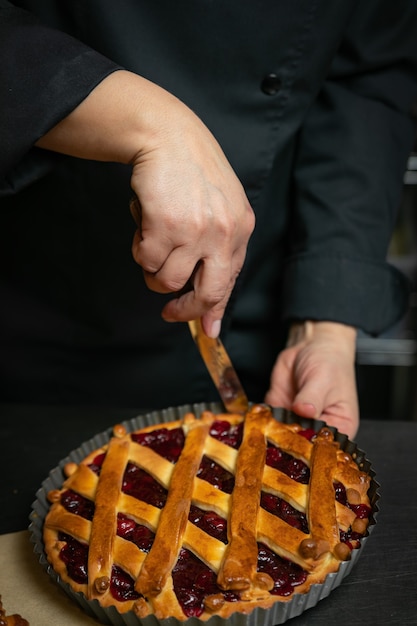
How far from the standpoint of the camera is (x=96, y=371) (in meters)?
1.57

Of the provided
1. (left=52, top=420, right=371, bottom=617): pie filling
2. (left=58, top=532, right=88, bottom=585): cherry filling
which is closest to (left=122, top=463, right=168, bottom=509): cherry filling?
(left=52, top=420, right=371, bottom=617): pie filling

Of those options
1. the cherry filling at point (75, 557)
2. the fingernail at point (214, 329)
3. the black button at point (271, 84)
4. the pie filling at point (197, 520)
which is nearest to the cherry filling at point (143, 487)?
the pie filling at point (197, 520)

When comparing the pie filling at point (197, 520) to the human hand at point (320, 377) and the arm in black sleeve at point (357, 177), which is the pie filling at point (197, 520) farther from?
the arm in black sleeve at point (357, 177)

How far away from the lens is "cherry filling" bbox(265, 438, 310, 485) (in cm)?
107

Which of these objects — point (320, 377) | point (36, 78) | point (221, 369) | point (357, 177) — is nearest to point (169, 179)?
point (36, 78)

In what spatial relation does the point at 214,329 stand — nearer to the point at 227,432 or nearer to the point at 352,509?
the point at 227,432

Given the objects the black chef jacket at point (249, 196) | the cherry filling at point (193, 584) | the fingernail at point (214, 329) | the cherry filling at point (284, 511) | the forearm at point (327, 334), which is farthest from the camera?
the forearm at point (327, 334)

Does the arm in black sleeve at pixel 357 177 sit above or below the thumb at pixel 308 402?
above

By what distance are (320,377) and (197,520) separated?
378 mm

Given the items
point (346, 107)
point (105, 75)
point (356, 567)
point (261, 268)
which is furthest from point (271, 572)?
point (346, 107)

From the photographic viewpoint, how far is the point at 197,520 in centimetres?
100

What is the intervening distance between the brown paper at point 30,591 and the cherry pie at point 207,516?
0.14 feet

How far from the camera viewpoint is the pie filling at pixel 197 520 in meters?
0.90

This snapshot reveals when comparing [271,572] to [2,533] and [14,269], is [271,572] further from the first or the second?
[14,269]
